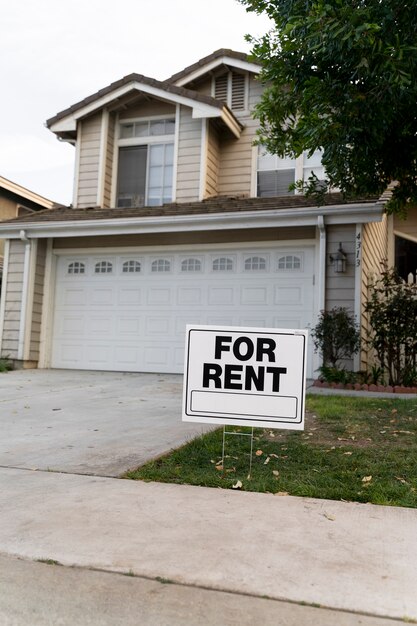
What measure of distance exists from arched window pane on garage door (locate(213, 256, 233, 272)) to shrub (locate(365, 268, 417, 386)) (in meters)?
2.84

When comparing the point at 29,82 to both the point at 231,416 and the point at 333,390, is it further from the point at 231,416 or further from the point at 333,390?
the point at 231,416

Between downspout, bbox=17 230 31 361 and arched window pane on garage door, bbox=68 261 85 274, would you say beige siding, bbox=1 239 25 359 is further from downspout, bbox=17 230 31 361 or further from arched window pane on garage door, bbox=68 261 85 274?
arched window pane on garage door, bbox=68 261 85 274

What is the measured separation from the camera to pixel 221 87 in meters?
12.7

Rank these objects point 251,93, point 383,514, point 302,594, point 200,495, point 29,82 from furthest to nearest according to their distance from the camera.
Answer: point 29,82, point 251,93, point 200,495, point 383,514, point 302,594

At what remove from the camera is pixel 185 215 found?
397 inches

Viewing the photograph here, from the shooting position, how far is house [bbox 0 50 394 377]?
9867mm

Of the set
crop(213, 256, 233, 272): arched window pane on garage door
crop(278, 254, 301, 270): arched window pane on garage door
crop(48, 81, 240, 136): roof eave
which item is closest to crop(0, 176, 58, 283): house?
crop(48, 81, 240, 136): roof eave

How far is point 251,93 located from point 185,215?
4151 millimetres

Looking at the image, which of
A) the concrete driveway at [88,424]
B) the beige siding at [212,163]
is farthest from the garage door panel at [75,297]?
the beige siding at [212,163]

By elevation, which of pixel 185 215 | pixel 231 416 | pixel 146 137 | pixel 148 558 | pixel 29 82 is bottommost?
pixel 148 558

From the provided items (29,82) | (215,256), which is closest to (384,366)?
(215,256)

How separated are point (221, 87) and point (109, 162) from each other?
3.16 metres

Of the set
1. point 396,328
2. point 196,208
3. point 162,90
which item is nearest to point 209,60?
point 162,90

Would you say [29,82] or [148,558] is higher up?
[29,82]
